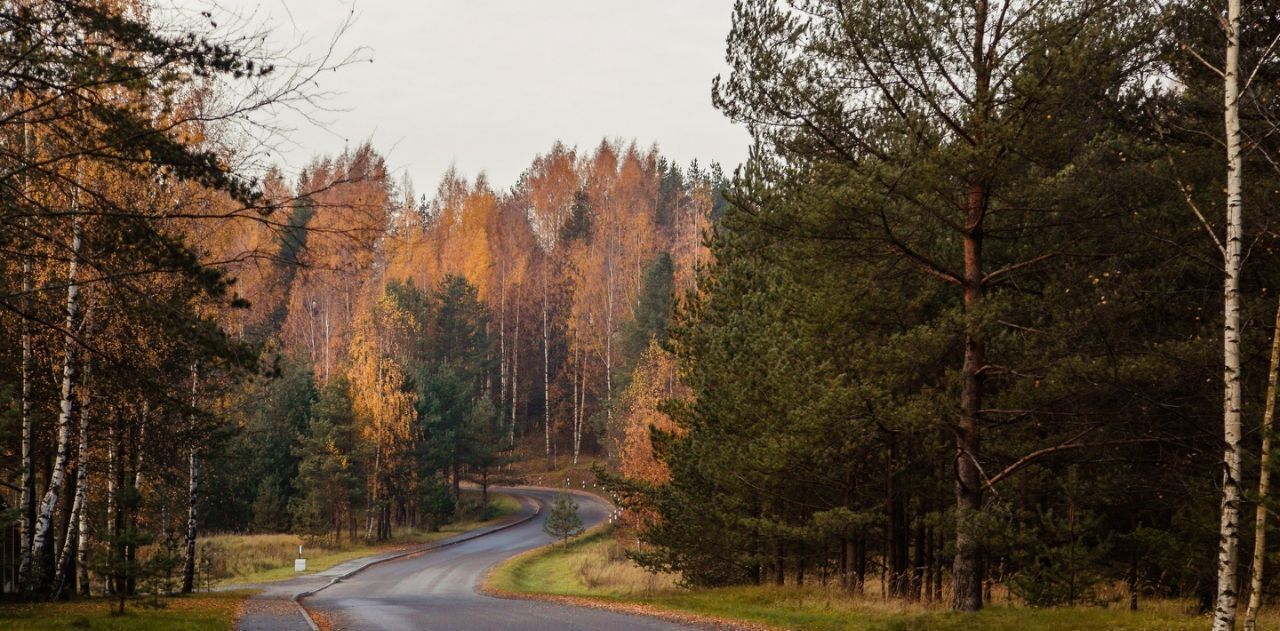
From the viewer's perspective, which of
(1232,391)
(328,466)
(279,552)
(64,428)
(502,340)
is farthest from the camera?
(502,340)

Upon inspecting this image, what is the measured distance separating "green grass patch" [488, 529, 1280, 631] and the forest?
2.24ft

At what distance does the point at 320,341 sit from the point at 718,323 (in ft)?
173

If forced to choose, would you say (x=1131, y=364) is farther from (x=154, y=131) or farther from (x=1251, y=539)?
(x=154, y=131)

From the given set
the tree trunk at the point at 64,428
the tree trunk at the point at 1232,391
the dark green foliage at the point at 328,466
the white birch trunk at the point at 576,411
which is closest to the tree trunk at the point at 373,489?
the dark green foliage at the point at 328,466

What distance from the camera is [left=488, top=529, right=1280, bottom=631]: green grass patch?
1213 centimetres

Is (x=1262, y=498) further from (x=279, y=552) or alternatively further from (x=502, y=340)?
(x=502, y=340)

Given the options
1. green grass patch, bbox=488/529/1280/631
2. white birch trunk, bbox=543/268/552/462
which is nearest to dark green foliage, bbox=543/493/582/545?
green grass patch, bbox=488/529/1280/631

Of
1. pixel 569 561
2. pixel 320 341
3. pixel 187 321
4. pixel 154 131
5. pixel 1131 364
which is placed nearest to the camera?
pixel 154 131

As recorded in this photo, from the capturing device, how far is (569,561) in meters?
39.2

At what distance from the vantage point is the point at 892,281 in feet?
46.6

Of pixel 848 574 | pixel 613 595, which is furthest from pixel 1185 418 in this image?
pixel 613 595

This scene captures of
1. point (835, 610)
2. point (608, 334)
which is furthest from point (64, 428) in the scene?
point (608, 334)

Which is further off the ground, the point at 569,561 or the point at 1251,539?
the point at 1251,539

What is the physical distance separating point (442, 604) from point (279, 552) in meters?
22.8
